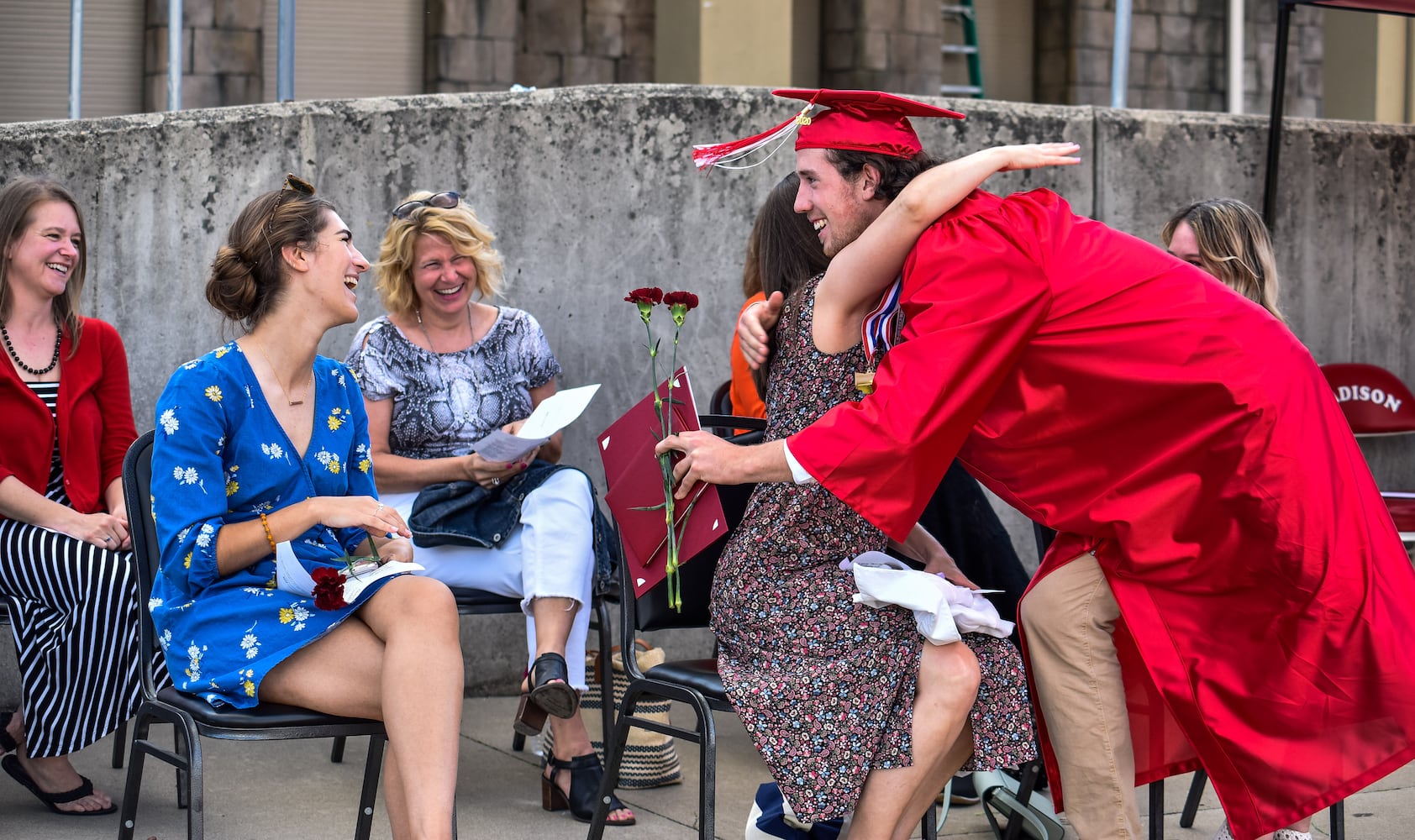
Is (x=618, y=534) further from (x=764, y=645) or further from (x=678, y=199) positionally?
(x=678, y=199)

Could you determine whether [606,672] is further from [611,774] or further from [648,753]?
[611,774]

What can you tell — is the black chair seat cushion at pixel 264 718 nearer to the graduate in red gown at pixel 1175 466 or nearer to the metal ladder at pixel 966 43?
the graduate in red gown at pixel 1175 466

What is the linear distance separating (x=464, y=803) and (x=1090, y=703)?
1.74m

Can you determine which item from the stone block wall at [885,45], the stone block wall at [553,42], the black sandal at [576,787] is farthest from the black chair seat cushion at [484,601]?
the stone block wall at [885,45]

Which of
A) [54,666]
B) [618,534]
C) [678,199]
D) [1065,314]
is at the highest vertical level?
[678,199]

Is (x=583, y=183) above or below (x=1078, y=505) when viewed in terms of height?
above

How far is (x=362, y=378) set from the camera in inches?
161

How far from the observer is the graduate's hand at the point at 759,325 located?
2953mm

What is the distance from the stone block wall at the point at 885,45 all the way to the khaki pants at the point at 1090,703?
9276mm

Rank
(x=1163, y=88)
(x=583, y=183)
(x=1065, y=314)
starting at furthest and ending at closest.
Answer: (x=1163, y=88)
(x=583, y=183)
(x=1065, y=314)

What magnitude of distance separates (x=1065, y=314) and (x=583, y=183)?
96.0 inches

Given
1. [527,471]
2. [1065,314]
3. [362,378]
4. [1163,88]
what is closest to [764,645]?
[1065,314]

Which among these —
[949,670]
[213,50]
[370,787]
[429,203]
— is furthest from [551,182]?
[213,50]

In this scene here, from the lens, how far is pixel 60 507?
12.2 ft
